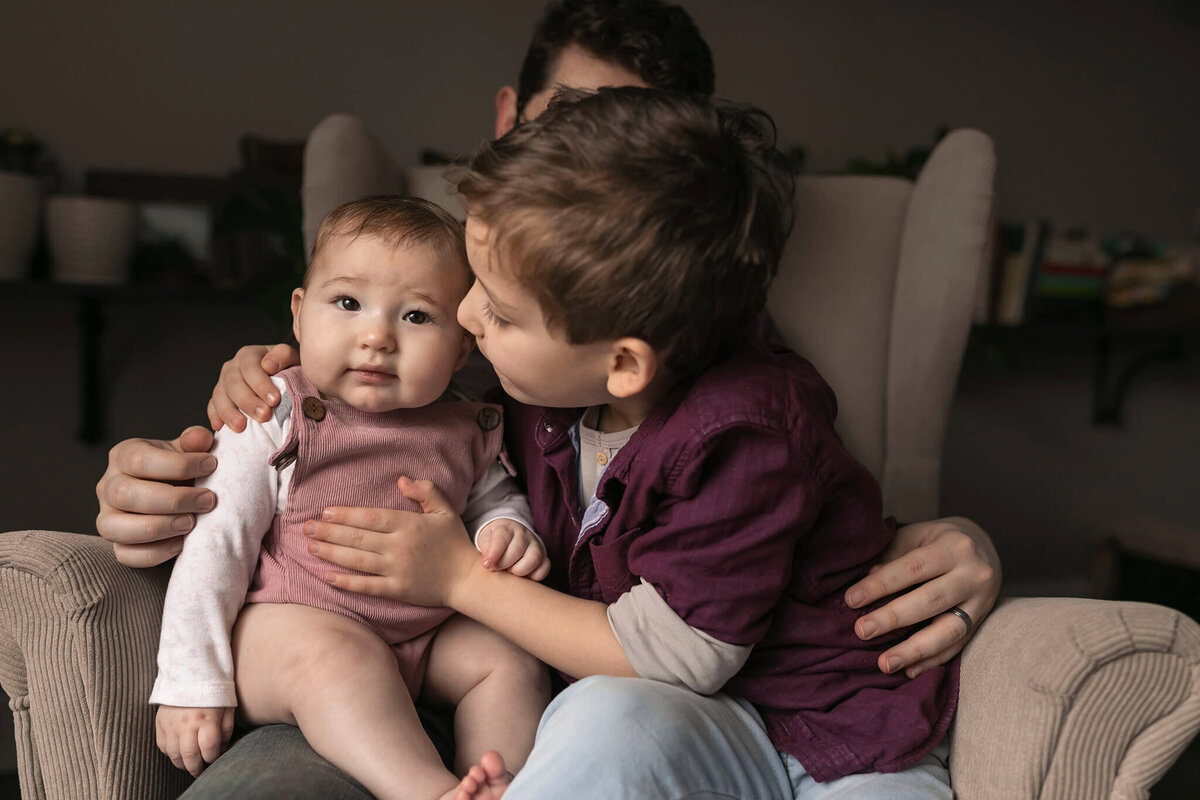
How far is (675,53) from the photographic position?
1.28 meters

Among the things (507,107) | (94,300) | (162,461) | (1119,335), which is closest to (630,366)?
(162,461)

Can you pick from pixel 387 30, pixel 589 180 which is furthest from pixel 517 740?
pixel 387 30

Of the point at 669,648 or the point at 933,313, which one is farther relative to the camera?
the point at 933,313

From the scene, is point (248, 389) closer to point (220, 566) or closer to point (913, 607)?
point (220, 566)

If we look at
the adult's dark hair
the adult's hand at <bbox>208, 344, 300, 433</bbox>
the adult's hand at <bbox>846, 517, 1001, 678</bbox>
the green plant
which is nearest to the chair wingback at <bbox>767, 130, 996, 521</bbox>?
the adult's dark hair

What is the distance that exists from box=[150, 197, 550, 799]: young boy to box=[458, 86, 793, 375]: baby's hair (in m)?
0.16

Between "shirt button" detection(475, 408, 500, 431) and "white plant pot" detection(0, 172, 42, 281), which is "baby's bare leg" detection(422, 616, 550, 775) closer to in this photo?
"shirt button" detection(475, 408, 500, 431)

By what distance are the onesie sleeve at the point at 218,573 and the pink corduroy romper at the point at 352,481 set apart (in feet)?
0.08

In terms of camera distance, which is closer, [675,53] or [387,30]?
[675,53]

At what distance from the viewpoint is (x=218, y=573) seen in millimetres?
853

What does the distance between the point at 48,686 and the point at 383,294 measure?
0.47 m

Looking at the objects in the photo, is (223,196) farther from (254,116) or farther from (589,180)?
(589,180)

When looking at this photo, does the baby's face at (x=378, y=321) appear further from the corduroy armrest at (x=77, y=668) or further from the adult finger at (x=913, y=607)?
the adult finger at (x=913, y=607)

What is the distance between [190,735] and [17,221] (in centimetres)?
142
